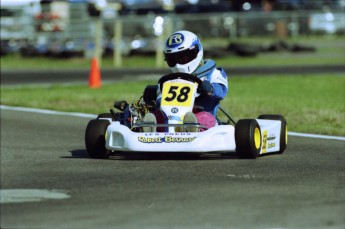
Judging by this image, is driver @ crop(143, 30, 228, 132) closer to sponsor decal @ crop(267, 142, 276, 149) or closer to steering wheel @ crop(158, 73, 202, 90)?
steering wheel @ crop(158, 73, 202, 90)

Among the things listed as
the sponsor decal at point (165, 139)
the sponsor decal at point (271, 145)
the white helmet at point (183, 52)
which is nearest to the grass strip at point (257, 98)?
the sponsor decal at point (271, 145)

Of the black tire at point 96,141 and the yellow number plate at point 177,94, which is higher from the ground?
the yellow number plate at point 177,94

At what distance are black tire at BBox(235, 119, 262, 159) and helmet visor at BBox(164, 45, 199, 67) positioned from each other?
1.10 meters

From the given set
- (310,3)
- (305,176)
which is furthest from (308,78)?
(310,3)

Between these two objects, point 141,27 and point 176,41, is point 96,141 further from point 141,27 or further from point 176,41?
point 141,27

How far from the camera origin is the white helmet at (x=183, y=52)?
1009 cm

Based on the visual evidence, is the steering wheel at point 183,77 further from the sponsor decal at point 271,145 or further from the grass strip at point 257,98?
the grass strip at point 257,98

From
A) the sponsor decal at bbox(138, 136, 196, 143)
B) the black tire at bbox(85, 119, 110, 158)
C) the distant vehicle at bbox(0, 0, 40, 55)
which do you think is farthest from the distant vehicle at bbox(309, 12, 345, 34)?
the sponsor decal at bbox(138, 136, 196, 143)

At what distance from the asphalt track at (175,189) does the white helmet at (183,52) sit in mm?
935

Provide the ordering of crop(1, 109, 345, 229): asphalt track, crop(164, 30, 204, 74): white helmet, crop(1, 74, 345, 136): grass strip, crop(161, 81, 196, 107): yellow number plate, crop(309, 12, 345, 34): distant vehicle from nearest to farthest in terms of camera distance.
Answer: crop(1, 109, 345, 229): asphalt track < crop(161, 81, 196, 107): yellow number plate < crop(164, 30, 204, 74): white helmet < crop(1, 74, 345, 136): grass strip < crop(309, 12, 345, 34): distant vehicle

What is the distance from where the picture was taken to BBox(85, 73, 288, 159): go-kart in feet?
30.2

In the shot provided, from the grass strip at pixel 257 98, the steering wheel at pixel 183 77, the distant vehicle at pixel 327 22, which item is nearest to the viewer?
the steering wheel at pixel 183 77

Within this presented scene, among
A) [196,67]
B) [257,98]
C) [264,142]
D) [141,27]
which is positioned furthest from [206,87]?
[141,27]

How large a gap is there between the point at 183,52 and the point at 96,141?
4.17ft
